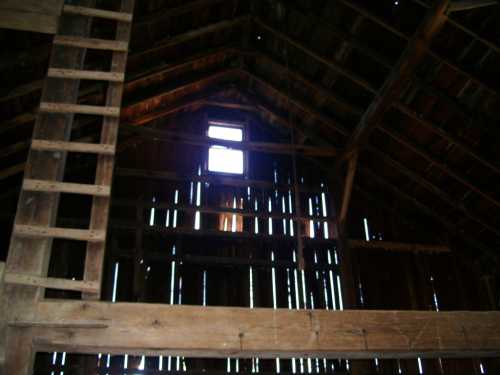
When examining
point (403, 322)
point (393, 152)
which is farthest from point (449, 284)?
point (403, 322)

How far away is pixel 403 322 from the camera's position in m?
4.54

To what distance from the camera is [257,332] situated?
169 inches

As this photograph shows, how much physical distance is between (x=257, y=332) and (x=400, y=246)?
7.09 meters

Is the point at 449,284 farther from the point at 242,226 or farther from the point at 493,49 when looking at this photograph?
the point at 493,49

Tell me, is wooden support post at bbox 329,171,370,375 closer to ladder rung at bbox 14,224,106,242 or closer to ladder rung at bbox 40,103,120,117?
ladder rung at bbox 14,224,106,242

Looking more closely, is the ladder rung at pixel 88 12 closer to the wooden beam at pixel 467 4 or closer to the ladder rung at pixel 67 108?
the ladder rung at pixel 67 108

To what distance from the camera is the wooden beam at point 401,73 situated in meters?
7.23

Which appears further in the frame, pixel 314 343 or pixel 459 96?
pixel 459 96

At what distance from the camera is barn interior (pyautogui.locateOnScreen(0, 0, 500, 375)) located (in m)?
7.90

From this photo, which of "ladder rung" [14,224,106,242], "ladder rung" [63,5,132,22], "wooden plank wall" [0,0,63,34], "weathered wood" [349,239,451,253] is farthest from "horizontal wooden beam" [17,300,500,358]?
"weathered wood" [349,239,451,253]

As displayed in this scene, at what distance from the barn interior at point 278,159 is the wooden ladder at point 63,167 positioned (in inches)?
2.1

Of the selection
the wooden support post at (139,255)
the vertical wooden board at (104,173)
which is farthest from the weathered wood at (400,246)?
the vertical wooden board at (104,173)

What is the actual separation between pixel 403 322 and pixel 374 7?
533cm

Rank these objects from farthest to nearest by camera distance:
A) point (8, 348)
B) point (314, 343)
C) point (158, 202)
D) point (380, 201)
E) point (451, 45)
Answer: point (380, 201)
point (158, 202)
point (451, 45)
point (314, 343)
point (8, 348)
